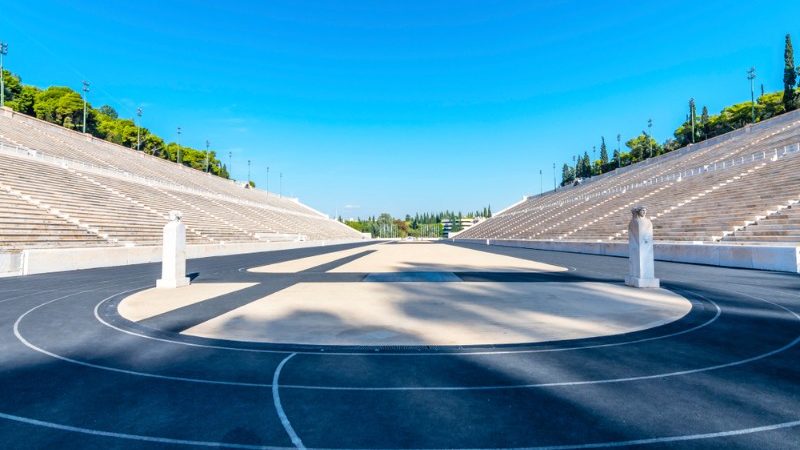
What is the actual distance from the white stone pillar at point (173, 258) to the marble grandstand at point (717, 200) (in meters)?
26.6

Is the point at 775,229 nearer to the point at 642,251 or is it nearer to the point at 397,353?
the point at 642,251

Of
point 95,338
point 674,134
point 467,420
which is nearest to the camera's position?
point 467,420

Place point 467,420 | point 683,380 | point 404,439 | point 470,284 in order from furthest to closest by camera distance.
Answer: point 470,284
point 683,380
point 467,420
point 404,439

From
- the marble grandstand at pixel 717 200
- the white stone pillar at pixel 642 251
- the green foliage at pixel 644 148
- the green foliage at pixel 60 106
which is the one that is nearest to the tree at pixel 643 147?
the green foliage at pixel 644 148

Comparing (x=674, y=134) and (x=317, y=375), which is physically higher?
(x=674, y=134)

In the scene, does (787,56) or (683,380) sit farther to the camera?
(787,56)

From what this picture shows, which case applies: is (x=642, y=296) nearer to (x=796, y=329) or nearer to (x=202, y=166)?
(x=796, y=329)

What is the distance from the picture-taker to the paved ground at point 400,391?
3.49 m

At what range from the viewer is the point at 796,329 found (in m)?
Answer: 6.95

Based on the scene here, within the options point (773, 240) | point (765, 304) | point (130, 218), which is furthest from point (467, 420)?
point (130, 218)

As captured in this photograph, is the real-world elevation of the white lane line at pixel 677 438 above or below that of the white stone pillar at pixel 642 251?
below

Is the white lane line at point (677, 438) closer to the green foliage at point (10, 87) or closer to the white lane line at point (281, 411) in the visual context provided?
the white lane line at point (281, 411)

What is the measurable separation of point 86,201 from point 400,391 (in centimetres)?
3005

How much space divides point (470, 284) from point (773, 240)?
56.7 ft
